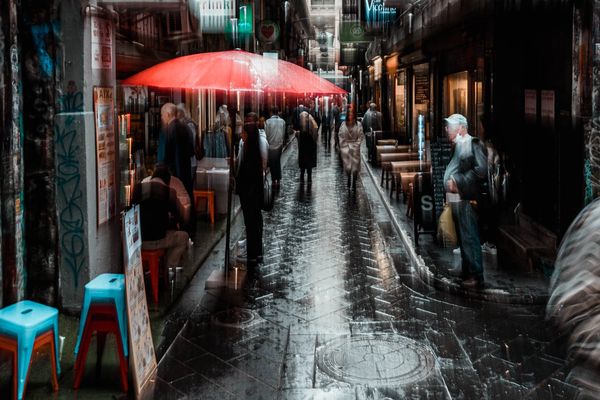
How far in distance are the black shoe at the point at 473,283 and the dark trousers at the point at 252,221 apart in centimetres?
307

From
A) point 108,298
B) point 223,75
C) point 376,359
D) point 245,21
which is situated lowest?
point 376,359

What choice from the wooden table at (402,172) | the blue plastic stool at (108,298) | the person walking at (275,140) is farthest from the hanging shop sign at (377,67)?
the blue plastic stool at (108,298)

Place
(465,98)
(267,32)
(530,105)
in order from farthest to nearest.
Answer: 1. (267,32)
2. (465,98)
3. (530,105)

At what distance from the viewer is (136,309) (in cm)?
579

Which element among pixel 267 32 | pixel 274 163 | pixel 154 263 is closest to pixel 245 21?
pixel 267 32

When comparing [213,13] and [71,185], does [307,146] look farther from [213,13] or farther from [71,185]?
[71,185]

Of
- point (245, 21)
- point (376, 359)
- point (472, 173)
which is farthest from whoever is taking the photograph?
point (245, 21)

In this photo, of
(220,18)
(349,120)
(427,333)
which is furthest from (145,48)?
(427,333)

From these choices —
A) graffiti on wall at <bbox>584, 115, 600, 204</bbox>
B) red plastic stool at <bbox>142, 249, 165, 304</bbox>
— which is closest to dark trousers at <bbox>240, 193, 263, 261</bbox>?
red plastic stool at <bbox>142, 249, 165, 304</bbox>

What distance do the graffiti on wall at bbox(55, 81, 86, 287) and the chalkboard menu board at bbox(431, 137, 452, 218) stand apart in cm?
561

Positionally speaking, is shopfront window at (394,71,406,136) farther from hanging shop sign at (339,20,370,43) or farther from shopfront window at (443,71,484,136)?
shopfront window at (443,71,484,136)

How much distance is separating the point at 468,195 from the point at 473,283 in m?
1.11

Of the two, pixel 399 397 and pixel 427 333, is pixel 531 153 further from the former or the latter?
pixel 399 397

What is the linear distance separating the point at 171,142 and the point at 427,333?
245 inches
